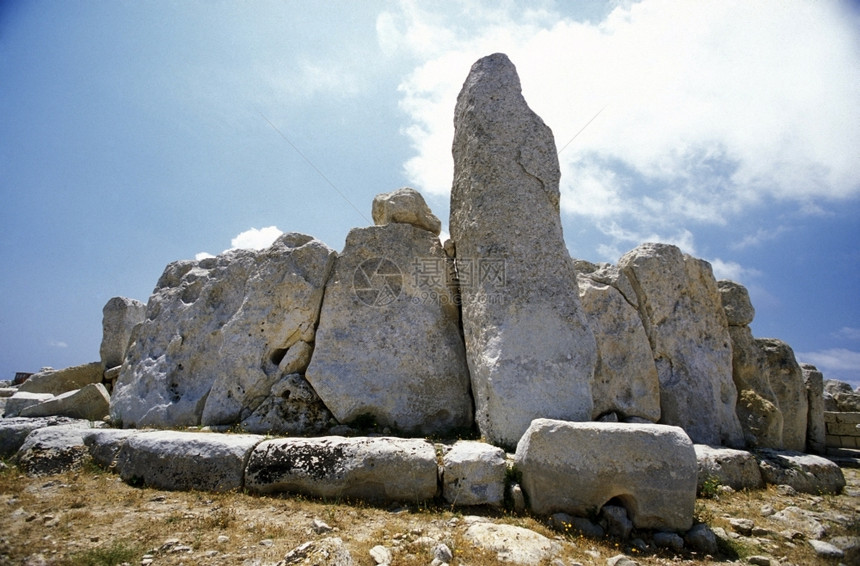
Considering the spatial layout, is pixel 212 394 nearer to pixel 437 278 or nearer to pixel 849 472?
pixel 437 278

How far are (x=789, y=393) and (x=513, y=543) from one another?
7006 millimetres

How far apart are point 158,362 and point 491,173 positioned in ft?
20.2

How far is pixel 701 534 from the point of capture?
4047 millimetres

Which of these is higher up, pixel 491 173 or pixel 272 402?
pixel 491 173

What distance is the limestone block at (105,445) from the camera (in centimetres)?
547

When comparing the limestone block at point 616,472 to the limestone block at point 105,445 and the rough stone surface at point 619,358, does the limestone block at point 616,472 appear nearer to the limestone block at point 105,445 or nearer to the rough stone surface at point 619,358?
the rough stone surface at point 619,358

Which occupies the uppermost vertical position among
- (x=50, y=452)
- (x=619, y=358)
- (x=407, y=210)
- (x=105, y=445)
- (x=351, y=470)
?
(x=407, y=210)

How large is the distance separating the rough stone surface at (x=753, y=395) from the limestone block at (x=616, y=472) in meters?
3.83

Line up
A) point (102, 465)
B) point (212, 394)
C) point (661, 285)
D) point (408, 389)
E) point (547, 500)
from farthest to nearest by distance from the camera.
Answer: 1. point (661, 285)
2. point (212, 394)
3. point (408, 389)
4. point (102, 465)
5. point (547, 500)

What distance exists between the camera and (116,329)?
1079 centimetres

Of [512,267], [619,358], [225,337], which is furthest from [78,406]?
[619,358]

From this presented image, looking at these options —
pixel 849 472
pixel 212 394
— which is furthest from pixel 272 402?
pixel 849 472

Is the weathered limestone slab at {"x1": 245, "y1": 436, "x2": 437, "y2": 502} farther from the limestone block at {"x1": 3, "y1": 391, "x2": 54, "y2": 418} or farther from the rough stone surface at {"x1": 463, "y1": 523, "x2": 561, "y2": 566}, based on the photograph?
the limestone block at {"x1": 3, "y1": 391, "x2": 54, "y2": 418}

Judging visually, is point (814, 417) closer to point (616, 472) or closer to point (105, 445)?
point (616, 472)
